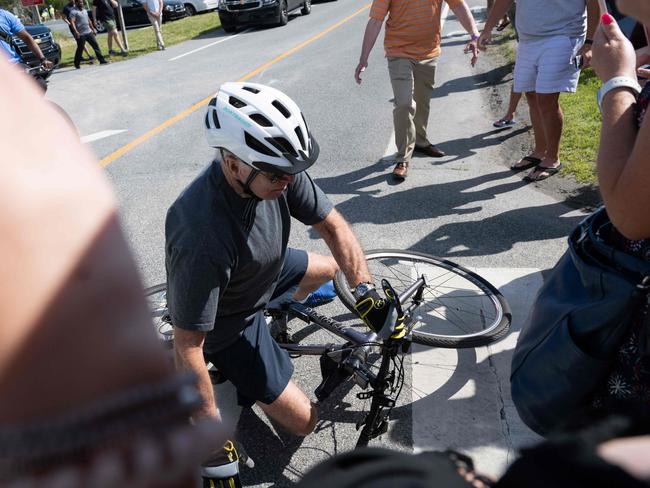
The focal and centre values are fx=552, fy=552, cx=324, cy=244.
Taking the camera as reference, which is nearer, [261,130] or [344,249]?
[261,130]

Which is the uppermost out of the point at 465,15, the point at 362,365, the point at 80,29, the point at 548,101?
the point at 465,15

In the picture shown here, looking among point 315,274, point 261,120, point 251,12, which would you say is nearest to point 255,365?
point 315,274

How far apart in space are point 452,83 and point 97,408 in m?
9.77

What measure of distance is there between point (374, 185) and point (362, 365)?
3.34 meters

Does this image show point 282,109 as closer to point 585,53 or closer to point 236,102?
point 236,102

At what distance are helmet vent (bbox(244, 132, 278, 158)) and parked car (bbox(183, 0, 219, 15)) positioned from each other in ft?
75.3

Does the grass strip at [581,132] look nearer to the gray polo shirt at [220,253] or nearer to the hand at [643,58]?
the hand at [643,58]

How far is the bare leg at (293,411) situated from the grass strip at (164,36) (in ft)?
46.8

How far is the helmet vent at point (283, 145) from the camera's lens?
258 cm

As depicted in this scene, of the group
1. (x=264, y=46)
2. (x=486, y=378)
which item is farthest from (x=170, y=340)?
(x=264, y=46)

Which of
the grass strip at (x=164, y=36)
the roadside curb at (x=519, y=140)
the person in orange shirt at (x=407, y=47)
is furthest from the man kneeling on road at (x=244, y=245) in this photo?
the grass strip at (x=164, y=36)

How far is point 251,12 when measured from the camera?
17.1 m

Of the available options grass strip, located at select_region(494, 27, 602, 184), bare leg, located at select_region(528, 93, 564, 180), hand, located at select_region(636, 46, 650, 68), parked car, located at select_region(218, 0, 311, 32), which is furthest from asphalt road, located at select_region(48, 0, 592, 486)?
parked car, located at select_region(218, 0, 311, 32)

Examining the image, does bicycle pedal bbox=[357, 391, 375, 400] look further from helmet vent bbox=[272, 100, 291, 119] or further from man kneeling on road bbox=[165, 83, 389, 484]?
helmet vent bbox=[272, 100, 291, 119]
